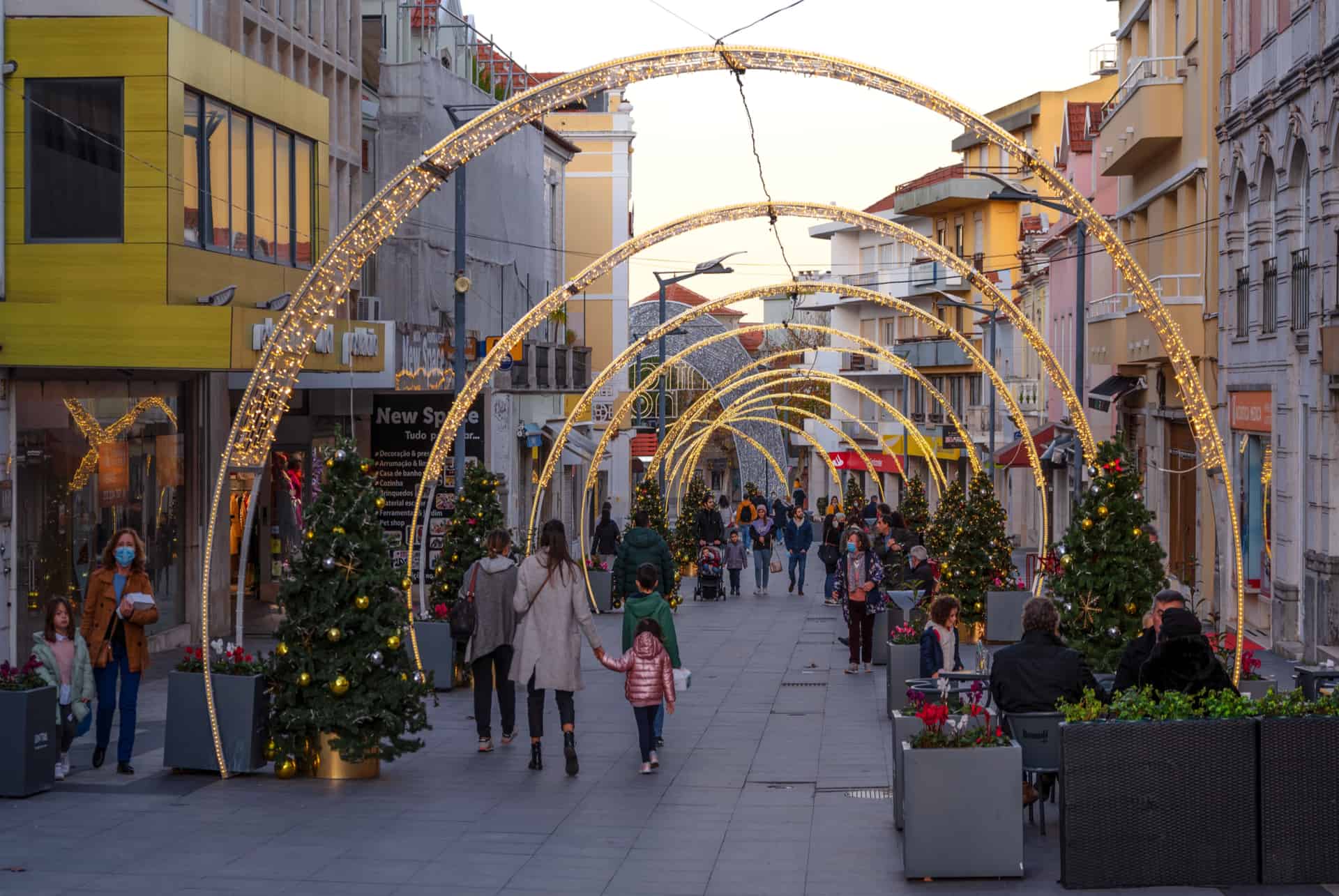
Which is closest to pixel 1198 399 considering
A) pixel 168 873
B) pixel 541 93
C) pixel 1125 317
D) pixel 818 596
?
pixel 541 93

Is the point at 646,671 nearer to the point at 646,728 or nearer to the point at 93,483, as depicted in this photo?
the point at 646,728

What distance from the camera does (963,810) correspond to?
974 cm

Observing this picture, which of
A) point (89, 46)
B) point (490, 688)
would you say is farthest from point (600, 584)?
point (490, 688)

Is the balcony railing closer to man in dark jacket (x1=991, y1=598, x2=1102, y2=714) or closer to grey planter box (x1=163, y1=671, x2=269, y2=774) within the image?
man in dark jacket (x1=991, y1=598, x2=1102, y2=714)

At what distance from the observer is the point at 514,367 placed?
128 feet

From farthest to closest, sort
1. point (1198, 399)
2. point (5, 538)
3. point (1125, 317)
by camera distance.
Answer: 1. point (1125, 317)
2. point (5, 538)
3. point (1198, 399)

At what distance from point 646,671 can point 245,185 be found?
12.2 m

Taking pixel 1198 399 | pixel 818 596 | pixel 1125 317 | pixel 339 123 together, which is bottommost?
pixel 818 596

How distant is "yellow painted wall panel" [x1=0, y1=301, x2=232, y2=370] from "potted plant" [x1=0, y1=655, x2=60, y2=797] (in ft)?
24.3

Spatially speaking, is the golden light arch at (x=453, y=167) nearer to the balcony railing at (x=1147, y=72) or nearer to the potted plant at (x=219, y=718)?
the potted plant at (x=219, y=718)

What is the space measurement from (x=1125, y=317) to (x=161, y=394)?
726 inches

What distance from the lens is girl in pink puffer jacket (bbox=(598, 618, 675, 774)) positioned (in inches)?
534

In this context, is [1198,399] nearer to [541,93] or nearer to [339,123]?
[541,93]

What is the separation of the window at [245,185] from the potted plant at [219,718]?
943cm
